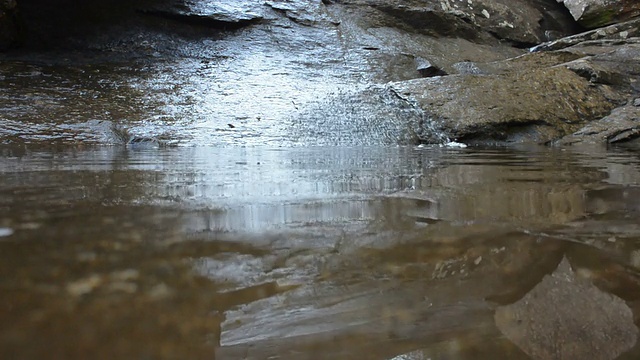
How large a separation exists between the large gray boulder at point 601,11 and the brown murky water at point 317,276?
351 inches

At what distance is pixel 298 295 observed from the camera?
0.55 meters

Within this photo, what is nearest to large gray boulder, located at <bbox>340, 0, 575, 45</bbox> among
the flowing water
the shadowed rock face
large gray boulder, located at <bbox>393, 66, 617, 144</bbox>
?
large gray boulder, located at <bbox>393, 66, 617, 144</bbox>

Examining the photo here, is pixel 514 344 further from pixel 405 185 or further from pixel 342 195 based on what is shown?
pixel 405 185

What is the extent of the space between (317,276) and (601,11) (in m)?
9.88

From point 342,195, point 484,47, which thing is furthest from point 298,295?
point 484,47

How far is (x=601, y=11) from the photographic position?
325 inches

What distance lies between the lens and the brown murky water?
1.46ft

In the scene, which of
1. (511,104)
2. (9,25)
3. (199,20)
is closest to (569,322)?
(511,104)

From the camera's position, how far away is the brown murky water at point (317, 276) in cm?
45

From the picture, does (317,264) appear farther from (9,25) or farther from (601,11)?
(601,11)

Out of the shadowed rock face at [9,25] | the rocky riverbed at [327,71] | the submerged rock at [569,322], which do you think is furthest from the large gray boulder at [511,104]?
the shadowed rock face at [9,25]

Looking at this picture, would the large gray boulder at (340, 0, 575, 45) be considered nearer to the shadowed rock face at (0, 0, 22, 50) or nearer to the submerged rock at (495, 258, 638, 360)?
the shadowed rock face at (0, 0, 22, 50)

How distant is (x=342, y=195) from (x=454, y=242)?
48 centimetres

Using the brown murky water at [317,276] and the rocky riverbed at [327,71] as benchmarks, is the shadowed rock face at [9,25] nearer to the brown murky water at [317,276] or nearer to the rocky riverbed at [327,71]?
the rocky riverbed at [327,71]
